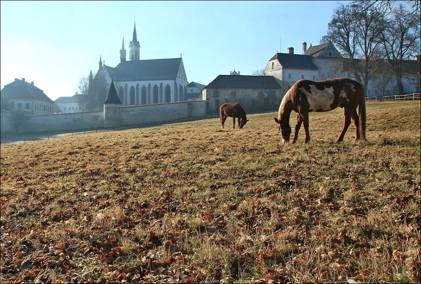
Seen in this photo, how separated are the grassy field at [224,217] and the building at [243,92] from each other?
65031 mm

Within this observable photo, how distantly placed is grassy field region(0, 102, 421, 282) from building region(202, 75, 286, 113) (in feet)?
213

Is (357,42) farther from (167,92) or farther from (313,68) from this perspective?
→ (167,92)

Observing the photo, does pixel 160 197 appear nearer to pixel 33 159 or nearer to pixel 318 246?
pixel 318 246

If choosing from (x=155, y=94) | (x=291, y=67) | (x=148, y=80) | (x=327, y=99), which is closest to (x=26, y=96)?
(x=148, y=80)

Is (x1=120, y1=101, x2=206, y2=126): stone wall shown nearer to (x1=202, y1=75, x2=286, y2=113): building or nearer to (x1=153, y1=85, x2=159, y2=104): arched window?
(x1=202, y1=75, x2=286, y2=113): building

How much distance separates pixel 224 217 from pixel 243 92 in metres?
73.1

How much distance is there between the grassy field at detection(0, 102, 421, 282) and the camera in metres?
5.34

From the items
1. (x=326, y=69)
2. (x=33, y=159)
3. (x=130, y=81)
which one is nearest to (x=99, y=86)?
(x=130, y=81)

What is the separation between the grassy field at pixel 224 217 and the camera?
5.34 m

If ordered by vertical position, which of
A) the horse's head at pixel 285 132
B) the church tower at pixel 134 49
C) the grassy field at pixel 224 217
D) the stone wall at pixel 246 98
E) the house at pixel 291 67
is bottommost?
the grassy field at pixel 224 217

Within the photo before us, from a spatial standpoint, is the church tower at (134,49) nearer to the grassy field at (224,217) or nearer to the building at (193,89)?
the building at (193,89)

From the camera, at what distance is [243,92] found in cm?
7962

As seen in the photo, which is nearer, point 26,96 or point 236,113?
point 236,113

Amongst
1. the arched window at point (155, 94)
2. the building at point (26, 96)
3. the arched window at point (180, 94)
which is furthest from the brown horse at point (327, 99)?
the building at point (26, 96)
